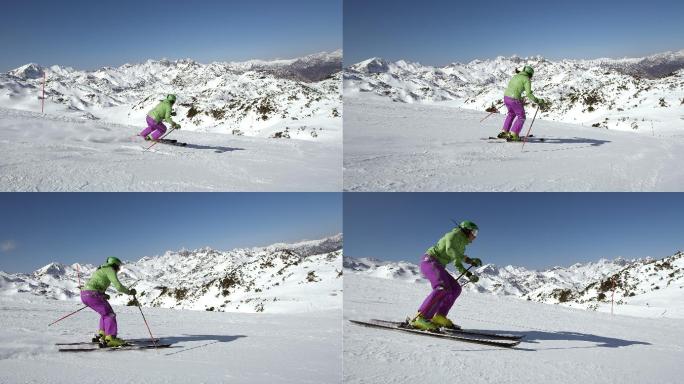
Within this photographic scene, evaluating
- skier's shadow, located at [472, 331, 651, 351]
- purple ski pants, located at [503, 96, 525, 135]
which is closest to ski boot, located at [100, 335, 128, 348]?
skier's shadow, located at [472, 331, 651, 351]

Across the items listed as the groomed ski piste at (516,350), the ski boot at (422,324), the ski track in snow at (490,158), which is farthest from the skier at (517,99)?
the ski boot at (422,324)

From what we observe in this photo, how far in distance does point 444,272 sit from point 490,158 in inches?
146

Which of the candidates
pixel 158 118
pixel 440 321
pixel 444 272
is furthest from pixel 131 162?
pixel 440 321

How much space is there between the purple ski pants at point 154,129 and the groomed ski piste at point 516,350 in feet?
22.8

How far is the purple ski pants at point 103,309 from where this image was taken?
793cm

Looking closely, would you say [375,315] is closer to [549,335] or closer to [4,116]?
[549,335]

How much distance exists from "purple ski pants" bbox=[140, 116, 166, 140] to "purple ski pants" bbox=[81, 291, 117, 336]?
239 inches

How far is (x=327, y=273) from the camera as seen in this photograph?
20.6 m

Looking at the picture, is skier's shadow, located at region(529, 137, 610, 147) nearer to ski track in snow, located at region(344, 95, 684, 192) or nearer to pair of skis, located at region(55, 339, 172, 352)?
ski track in snow, located at region(344, 95, 684, 192)

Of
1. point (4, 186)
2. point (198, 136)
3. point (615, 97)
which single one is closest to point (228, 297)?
point (198, 136)

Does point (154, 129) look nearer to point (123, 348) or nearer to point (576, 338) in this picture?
point (123, 348)

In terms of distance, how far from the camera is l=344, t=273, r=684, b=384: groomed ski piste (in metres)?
5.16

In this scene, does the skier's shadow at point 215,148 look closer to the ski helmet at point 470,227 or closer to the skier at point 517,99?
the skier at point 517,99

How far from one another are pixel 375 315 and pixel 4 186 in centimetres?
664
